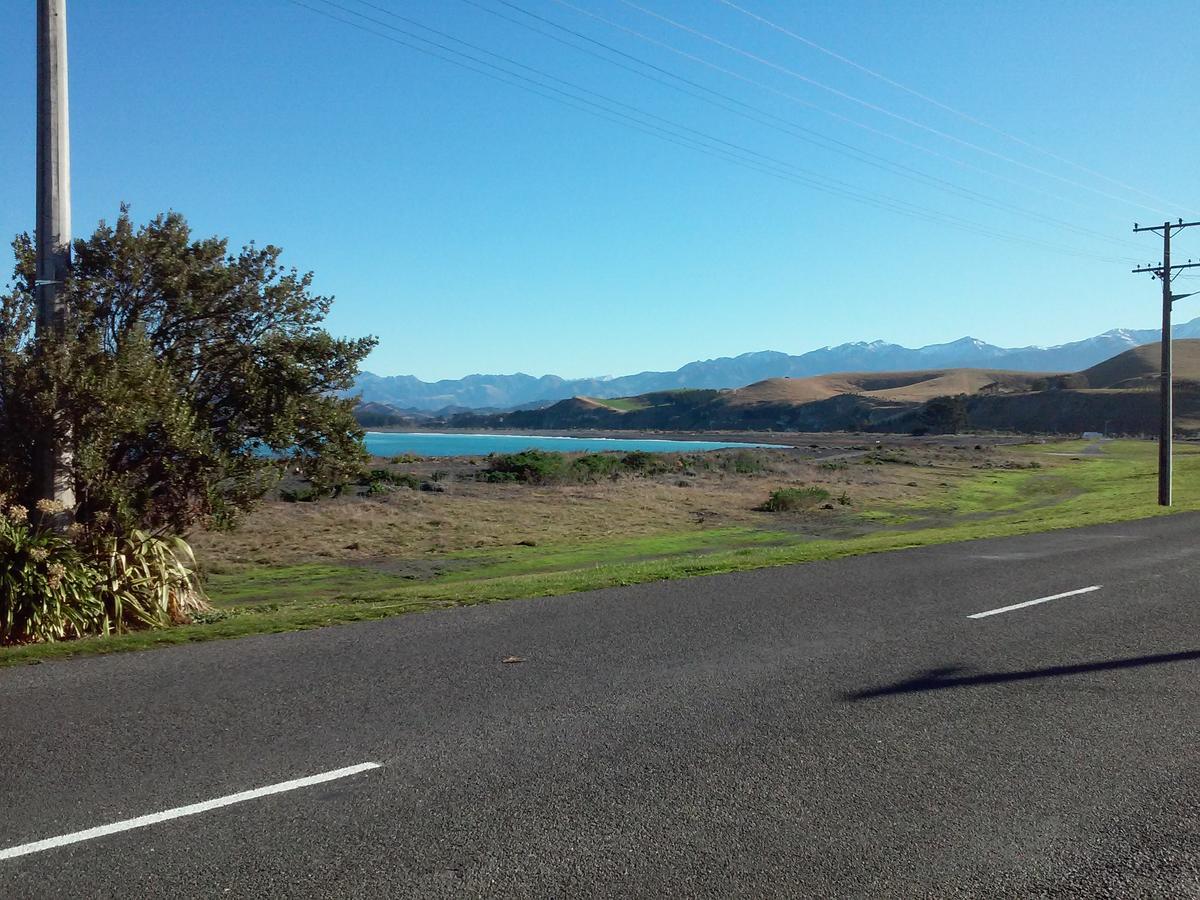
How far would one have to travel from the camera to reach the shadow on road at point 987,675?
7.17 m

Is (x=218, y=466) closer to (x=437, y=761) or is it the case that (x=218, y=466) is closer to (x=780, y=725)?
(x=437, y=761)

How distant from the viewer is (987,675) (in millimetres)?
7664

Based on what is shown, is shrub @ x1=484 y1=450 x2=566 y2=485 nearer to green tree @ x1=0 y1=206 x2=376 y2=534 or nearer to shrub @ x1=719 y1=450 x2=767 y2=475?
shrub @ x1=719 y1=450 x2=767 y2=475

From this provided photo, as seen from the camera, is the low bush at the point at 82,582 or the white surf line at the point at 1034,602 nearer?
the low bush at the point at 82,582

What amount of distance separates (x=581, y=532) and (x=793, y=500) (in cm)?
1116

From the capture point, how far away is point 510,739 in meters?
5.97

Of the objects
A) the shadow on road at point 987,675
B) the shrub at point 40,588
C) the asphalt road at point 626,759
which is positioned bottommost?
the shadow on road at point 987,675

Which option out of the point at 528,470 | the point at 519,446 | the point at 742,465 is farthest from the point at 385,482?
the point at 519,446

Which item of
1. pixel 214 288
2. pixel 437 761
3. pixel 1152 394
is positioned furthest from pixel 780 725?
pixel 1152 394

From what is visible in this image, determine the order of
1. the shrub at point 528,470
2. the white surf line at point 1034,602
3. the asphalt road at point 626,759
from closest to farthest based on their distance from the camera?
the asphalt road at point 626,759, the white surf line at point 1034,602, the shrub at point 528,470

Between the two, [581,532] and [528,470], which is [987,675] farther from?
[528,470]

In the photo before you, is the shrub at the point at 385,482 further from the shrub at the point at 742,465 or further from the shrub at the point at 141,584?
the shrub at the point at 141,584

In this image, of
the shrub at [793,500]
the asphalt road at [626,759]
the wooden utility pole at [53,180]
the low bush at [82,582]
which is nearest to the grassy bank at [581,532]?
the shrub at [793,500]

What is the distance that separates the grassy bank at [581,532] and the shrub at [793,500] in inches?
10.0
